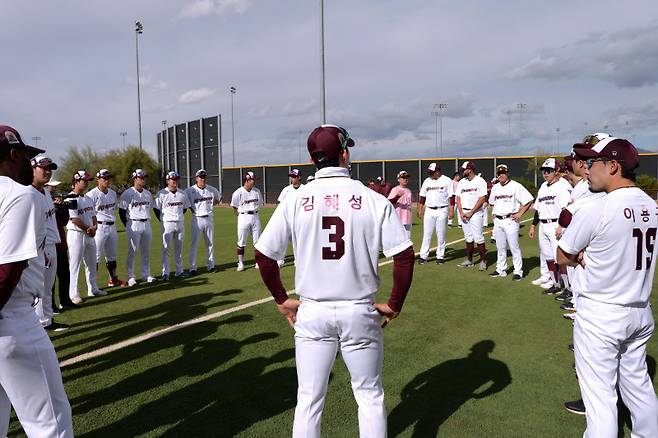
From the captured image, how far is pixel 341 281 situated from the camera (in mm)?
2662

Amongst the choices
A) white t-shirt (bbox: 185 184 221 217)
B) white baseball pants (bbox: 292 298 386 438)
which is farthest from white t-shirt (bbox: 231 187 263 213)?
white baseball pants (bbox: 292 298 386 438)

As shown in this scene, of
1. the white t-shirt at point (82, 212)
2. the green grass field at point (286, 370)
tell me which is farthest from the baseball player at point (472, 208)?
the white t-shirt at point (82, 212)

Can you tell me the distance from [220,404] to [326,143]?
112 inches

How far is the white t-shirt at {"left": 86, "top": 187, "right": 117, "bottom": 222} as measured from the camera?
29.6 feet

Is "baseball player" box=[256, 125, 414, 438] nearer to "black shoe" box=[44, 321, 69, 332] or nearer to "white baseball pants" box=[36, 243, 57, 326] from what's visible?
"white baseball pants" box=[36, 243, 57, 326]

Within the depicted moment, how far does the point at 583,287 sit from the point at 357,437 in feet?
6.88

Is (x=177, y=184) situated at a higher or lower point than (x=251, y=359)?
higher

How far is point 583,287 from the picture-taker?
124 inches

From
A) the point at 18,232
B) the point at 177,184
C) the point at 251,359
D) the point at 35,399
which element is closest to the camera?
the point at 18,232

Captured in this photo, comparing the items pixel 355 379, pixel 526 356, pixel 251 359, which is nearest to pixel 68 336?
pixel 251 359

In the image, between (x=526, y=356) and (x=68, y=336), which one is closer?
(x=526, y=356)

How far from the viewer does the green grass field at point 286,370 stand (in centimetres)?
383

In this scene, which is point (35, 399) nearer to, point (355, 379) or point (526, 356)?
point (355, 379)

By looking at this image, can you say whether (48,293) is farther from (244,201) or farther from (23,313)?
(244,201)
